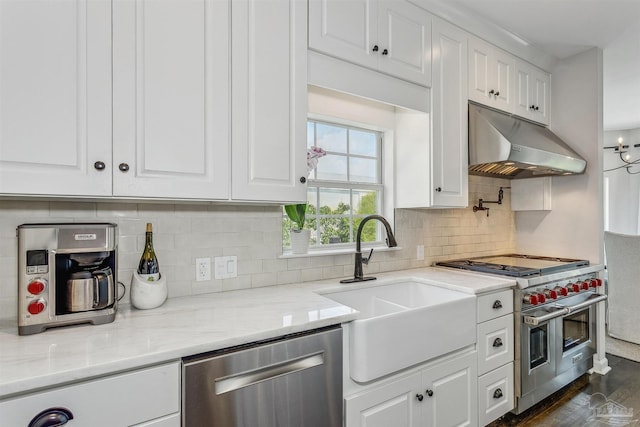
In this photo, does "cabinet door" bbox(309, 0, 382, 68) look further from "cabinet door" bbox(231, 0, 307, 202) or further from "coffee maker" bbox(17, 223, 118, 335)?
"coffee maker" bbox(17, 223, 118, 335)

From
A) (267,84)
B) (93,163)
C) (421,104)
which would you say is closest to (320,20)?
(267,84)

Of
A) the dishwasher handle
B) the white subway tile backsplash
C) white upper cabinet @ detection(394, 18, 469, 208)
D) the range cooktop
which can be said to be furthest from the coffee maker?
the range cooktop

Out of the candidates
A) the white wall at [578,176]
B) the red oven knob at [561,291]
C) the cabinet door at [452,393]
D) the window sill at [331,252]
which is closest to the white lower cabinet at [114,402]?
the window sill at [331,252]

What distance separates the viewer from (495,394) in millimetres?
2010

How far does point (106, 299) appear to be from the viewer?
122cm

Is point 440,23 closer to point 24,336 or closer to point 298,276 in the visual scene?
point 298,276

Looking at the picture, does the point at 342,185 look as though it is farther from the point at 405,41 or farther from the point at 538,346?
the point at 538,346

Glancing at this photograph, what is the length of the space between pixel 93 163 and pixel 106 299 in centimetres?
48

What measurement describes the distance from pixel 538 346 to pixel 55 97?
283 centimetres

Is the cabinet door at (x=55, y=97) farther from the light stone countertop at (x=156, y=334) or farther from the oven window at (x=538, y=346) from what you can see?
the oven window at (x=538, y=346)

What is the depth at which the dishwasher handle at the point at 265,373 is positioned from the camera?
1083mm

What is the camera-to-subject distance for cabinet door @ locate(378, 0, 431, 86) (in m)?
1.94

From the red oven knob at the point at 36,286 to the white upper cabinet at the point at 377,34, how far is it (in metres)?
1.44

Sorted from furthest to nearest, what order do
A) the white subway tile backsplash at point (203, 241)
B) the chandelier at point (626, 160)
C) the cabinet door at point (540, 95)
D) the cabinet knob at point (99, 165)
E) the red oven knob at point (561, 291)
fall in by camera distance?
the chandelier at point (626, 160), the cabinet door at point (540, 95), the red oven knob at point (561, 291), the white subway tile backsplash at point (203, 241), the cabinet knob at point (99, 165)
